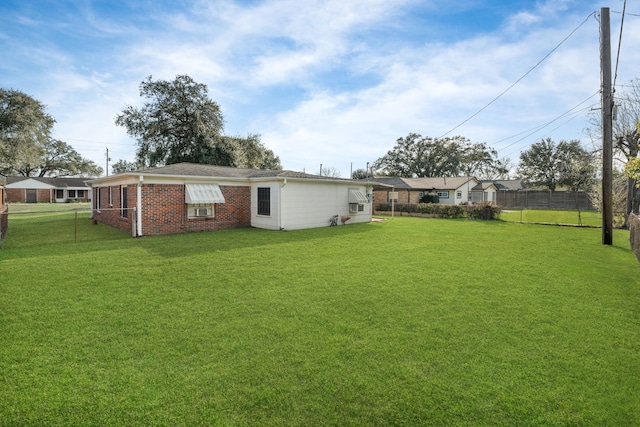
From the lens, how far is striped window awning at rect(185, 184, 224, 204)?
13.0m

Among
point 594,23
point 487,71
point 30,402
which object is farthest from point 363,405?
point 487,71

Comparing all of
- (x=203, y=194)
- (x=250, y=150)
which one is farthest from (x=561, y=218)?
(x=250, y=150)

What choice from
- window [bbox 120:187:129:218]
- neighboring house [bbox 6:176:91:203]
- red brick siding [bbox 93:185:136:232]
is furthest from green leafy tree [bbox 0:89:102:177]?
window [bbox 120:187:129:218]

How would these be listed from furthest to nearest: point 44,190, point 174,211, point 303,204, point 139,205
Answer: point 44,190
point 303,204
point 174,211
point 139,205

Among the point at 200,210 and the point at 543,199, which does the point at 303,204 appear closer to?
the point at 200,210

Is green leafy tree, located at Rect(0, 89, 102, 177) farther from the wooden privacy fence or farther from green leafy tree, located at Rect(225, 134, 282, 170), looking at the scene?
the wooden privacy fence

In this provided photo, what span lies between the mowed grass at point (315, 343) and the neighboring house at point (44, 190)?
4485cm

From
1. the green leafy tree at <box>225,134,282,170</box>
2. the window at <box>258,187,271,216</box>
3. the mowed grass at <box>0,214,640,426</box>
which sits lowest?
the mowed grass at <box>0,214,640,426</box>

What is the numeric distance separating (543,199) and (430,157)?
1831 cm

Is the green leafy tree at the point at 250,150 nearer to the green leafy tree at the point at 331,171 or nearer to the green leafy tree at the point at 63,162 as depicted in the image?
the green leafy tree at the point at 331,171

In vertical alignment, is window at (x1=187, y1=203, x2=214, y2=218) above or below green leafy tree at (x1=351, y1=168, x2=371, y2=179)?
below

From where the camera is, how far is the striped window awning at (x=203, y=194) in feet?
42.7

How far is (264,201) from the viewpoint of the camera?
48.5 feet

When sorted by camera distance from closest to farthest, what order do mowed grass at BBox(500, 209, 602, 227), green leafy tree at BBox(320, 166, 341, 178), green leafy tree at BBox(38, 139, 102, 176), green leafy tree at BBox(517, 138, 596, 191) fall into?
mowed grass at BBox(500, 209, 602, 227) → green leafy tree at BBox(517, 138, 596, 191) → green leafy tree at BBox(38, 139, 102, 176) → green leafy tree at BBox(320, 166, 341, 178)
